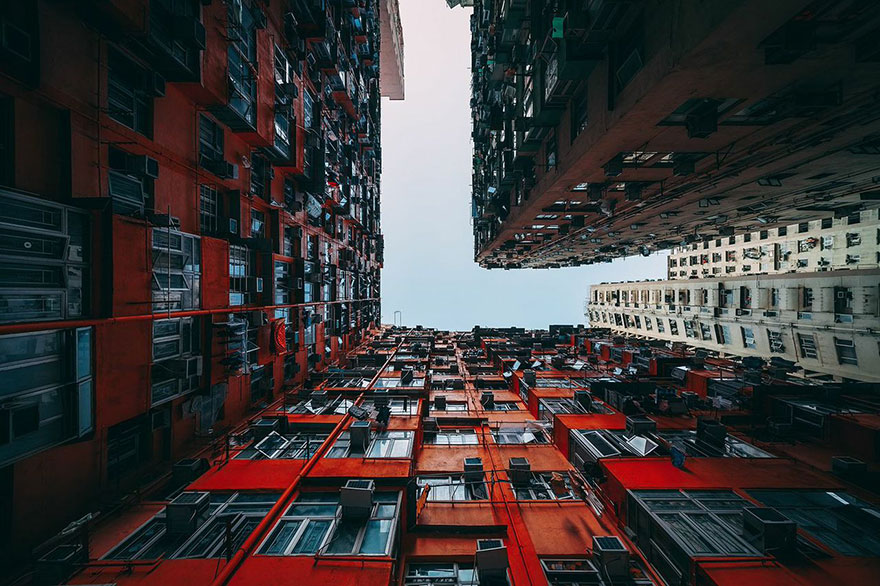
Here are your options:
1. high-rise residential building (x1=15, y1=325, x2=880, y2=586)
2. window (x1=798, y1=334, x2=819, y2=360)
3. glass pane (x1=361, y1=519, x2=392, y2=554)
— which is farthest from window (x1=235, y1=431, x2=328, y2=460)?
window (x1=798, y1=334, x2=819, y2=360)

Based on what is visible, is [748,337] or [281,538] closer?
[281,538]

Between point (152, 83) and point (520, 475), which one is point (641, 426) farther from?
point (152, 83)

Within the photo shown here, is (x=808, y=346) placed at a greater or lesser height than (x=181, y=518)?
greater

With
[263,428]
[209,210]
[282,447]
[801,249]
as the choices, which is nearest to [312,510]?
[282,447]

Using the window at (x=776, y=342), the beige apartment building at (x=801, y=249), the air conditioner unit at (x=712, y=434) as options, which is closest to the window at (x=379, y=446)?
the air conditioner unit at (x=712, y=434)

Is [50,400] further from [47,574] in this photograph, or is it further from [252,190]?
[252,190]

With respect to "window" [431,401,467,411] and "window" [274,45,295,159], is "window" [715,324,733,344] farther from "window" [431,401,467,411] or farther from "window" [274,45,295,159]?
"window" [274,45,295,159]
